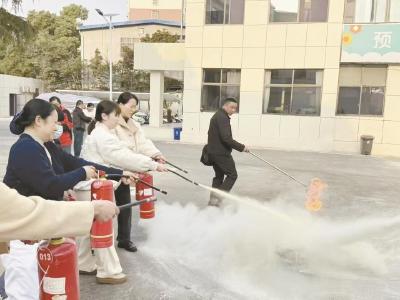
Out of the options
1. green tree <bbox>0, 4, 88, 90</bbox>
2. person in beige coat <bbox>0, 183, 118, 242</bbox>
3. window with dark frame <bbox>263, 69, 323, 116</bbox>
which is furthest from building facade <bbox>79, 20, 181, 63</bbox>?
person in beige coat <bbox>0, 183, 118, 242</bbox>

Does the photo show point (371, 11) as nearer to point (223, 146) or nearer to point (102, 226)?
point (223, 146)

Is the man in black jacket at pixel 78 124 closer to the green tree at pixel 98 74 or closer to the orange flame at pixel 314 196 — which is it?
the orange flame at pixel 314 196

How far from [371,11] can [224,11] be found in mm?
5641

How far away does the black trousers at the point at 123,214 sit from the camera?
4480 millimetres

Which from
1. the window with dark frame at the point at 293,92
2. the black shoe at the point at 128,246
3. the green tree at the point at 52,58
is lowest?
the black shoe at the point at 128,246

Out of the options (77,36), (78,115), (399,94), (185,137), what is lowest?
(185,137)

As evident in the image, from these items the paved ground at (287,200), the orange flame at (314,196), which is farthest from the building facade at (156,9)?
the orange flame at (314,196)

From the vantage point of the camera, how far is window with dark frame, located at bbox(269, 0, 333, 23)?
1603 centimetres

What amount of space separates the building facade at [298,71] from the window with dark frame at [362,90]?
0.12 feet

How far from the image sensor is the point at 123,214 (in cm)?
453

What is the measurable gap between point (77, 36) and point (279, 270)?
4793 cm

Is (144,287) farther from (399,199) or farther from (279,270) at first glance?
(399,199)

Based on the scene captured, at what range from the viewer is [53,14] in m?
48.0

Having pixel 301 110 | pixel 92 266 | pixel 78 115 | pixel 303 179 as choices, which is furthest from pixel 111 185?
pixel 301 110
